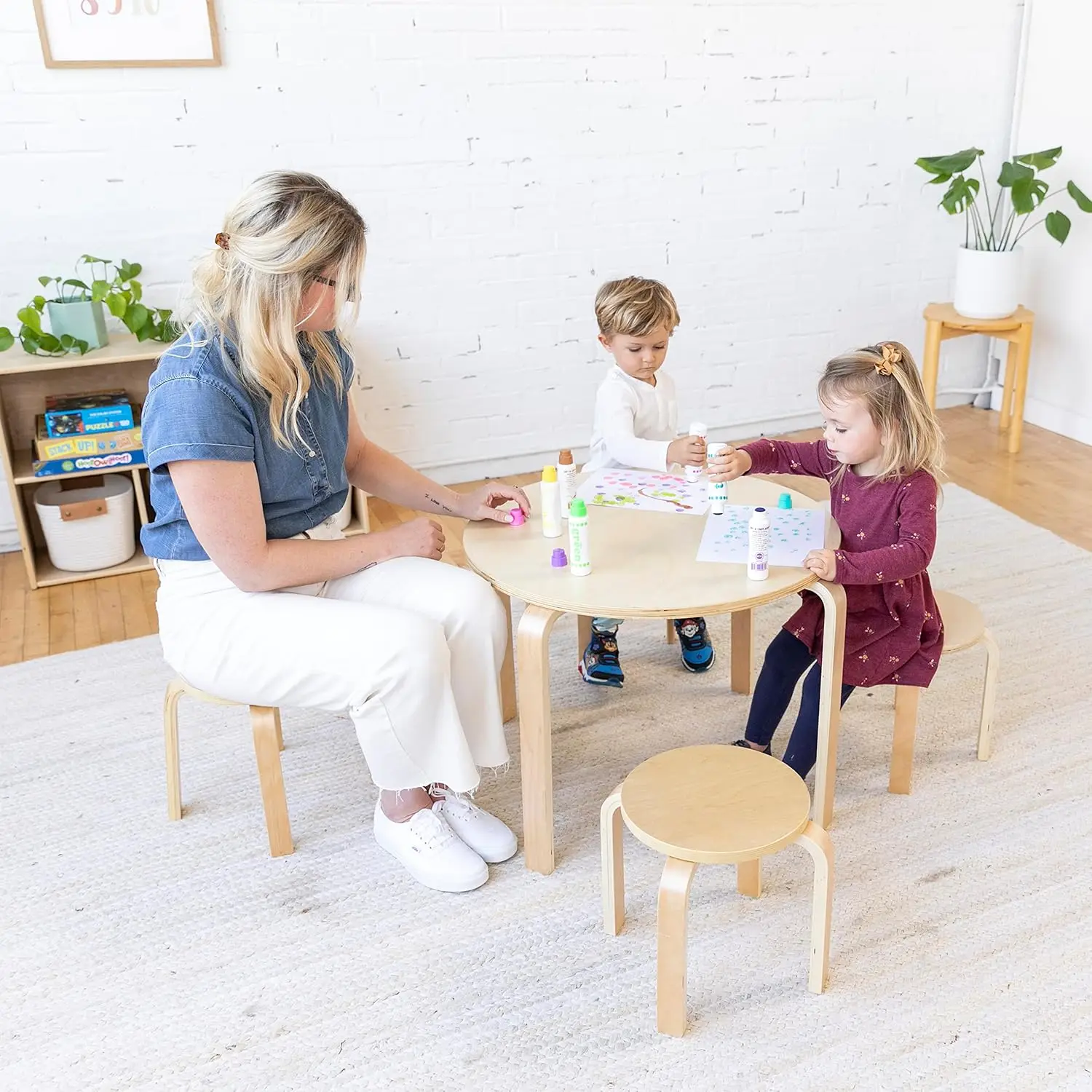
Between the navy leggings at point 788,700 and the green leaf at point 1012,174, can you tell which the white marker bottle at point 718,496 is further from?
the green leaf at point 1012,174

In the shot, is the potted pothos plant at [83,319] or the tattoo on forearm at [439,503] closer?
the tattoo on forearm at [439,503]

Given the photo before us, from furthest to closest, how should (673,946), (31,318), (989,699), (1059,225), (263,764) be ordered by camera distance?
(1059,225) → (31,318) → (989,699) → (263,764) → (673,946)

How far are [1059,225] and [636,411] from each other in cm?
200

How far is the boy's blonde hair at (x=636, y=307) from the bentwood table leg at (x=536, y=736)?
0.78 m

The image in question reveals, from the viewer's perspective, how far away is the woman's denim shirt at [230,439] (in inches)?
64.6

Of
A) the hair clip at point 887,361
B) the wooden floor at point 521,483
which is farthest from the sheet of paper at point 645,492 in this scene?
the wooden floor at point 521,483

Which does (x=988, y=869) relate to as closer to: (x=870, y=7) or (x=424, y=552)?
(x=424, y=552)

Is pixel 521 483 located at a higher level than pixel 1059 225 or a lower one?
lower

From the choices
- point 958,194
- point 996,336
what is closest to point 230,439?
point 958,194

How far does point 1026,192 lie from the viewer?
3.46 meters

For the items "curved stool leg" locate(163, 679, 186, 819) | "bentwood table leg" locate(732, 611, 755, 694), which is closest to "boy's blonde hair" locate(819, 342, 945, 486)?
"bentwood table leg" locate(732, 611, 755, 694)

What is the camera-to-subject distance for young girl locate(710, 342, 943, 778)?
1.80 metres

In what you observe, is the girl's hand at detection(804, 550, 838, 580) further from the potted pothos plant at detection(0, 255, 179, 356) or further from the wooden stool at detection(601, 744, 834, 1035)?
the potted pothos plant at detection(0, 255, 179, 356)

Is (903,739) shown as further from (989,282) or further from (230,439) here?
(989,282)
